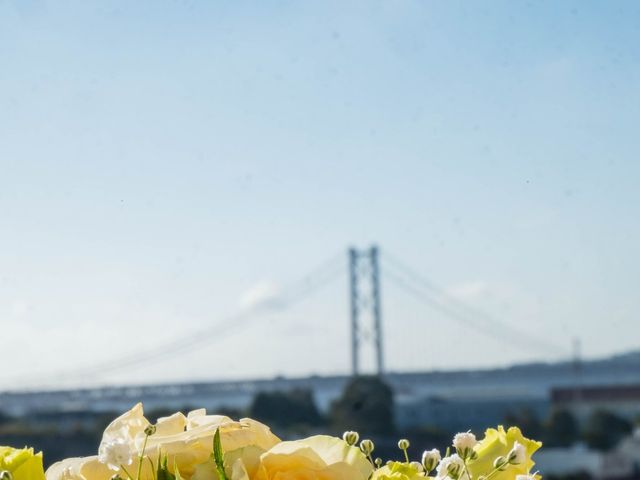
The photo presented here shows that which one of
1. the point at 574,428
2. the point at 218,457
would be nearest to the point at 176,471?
the point at 218,457

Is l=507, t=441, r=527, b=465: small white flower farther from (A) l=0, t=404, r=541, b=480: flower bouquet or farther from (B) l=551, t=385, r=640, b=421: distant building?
(B) l=551, t=385, r=640, b=421: distant building

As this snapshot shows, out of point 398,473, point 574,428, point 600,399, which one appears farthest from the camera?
point 600,399

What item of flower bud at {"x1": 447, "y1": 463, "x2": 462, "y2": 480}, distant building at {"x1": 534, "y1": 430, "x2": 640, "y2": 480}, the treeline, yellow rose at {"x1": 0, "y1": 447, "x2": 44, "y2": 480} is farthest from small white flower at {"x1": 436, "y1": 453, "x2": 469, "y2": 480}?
the treeline

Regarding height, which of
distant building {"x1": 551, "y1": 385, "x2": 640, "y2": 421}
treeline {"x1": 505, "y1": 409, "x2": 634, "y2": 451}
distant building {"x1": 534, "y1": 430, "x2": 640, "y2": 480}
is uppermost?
distant building {"x1": 551, "y1": 385, "x2": 640, "y2": 421}

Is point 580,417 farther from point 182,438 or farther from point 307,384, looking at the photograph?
point 182,438

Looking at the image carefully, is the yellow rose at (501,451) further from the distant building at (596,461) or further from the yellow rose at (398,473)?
the distant building at (596,461)

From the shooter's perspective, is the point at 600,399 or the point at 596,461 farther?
the point at 600,399

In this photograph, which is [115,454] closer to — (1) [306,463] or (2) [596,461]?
(1) [306,463]

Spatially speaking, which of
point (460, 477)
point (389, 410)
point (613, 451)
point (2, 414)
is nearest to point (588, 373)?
point (613, 451)
